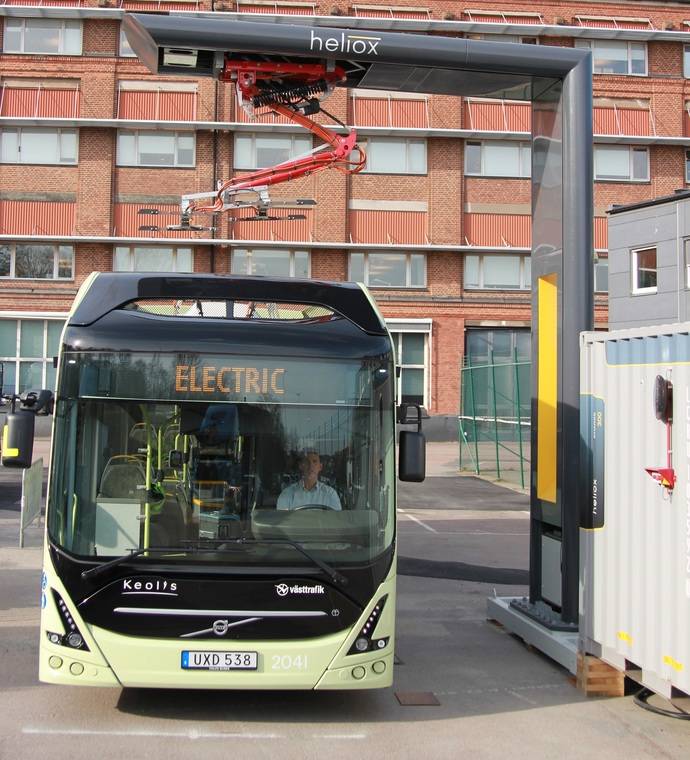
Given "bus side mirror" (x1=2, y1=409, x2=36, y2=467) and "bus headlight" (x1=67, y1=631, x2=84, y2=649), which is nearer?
"bus headlight" (x1=67, y1=631, x2=84, y2=649)

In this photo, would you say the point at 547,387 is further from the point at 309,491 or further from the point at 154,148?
the point at 154,148

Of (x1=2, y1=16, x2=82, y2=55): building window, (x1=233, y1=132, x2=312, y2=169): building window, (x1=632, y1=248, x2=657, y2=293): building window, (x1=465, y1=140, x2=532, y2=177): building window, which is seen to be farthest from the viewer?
(x1=465, y1=140, x2=532, y2=177): building window

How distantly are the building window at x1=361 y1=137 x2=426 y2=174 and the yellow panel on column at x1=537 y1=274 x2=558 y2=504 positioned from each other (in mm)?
30982

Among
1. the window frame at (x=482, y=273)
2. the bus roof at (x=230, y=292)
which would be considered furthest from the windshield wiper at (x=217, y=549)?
the window frame at (x=482, y=273)

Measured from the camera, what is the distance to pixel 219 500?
599cm

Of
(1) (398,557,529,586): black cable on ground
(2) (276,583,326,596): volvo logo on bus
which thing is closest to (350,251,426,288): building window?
(1) (398,557,529,586): black cable on ground

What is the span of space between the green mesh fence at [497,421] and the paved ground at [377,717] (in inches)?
616

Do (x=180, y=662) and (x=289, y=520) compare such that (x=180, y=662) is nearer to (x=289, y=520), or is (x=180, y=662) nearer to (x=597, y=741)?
(x=289, y=520)

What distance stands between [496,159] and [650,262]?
11074 mm

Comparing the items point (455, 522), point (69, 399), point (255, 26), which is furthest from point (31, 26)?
point (69, 399)

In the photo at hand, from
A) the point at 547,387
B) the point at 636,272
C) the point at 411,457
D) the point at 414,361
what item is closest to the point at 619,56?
the point at 636,272

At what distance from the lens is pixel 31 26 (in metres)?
37.8

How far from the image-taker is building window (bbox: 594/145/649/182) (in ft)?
130

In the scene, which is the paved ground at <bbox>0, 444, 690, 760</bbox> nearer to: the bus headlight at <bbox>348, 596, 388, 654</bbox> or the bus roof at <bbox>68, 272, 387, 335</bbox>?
the bus headlight at <bbox>348, 596, 388, 654</bbox>
